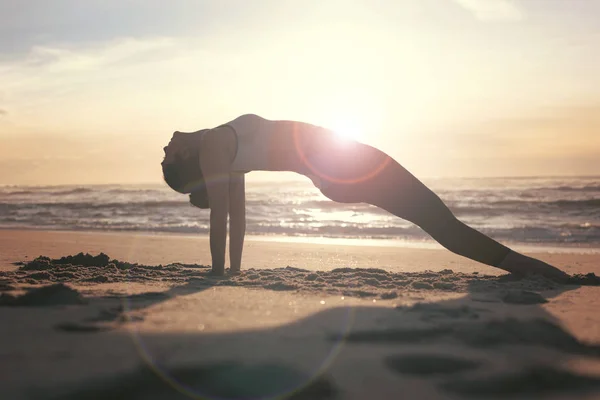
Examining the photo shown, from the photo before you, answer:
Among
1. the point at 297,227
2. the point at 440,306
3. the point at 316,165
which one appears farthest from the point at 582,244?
the point at 440,306

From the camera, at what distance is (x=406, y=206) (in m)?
5.88

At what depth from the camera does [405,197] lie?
19.2ft

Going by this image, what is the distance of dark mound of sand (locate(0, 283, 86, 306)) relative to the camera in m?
3.94

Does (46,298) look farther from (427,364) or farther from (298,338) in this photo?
(427,364)

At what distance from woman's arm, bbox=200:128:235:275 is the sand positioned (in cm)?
54

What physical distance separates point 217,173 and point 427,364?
12.3 feet

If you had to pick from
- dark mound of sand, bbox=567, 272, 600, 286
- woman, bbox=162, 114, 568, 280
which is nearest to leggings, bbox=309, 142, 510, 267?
woman, bbox=162, 114, 568, 280

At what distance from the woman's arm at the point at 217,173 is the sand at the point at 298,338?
545 mm

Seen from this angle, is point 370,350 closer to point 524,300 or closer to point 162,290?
point 524,300

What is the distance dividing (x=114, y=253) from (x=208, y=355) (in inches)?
319

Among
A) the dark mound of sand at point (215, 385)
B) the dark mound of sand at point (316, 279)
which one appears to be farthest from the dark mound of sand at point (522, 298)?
the dark mound of sand at point (215, 385)

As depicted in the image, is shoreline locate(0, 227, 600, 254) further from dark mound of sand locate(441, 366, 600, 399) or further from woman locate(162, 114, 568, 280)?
Result: dark mound of sand locate(441, 366, 600, 399)

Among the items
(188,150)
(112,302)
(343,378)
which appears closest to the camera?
(343,378)

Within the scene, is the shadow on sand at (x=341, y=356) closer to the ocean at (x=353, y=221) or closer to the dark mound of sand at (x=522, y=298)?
the dark mound of sand at (x=522, y=298)
